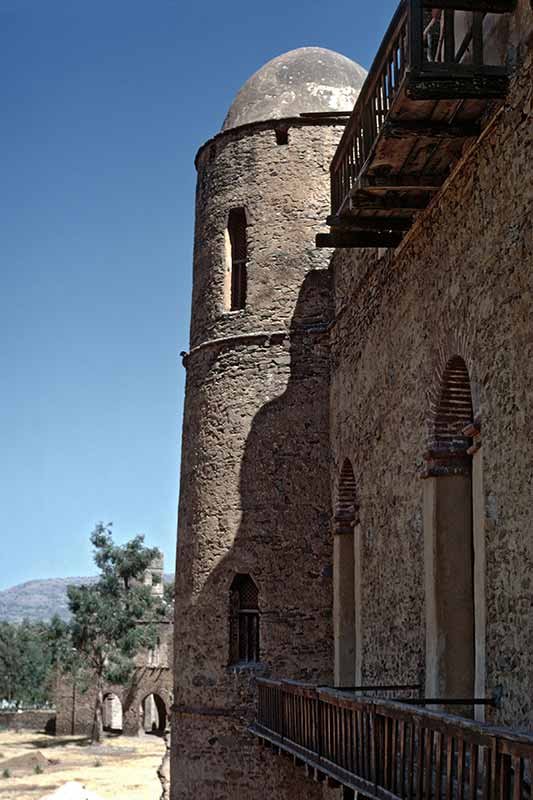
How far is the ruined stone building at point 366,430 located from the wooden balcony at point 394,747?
0.03 m

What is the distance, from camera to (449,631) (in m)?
10.6

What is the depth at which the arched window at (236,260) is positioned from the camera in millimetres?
17547

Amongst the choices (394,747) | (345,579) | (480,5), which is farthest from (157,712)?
(480,5)

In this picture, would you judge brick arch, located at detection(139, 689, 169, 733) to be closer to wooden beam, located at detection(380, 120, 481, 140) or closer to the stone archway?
the stone archway

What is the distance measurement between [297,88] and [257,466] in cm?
618

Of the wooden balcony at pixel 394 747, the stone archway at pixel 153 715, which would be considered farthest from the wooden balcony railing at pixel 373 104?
the stone archway at pixel 153 715

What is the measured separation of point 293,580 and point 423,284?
19.2ft

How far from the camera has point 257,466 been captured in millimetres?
16297

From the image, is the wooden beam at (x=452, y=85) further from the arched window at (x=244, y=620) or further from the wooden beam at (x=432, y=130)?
the arched window at (x=244, y=620)

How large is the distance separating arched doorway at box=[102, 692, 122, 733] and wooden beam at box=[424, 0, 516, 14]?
47328 millimetres

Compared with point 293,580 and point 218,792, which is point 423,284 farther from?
point 218,792

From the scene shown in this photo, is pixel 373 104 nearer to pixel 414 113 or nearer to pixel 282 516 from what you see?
pixel 414 113

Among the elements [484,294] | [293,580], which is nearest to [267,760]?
[293,580]

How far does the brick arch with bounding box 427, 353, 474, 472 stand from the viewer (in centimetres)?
1094
